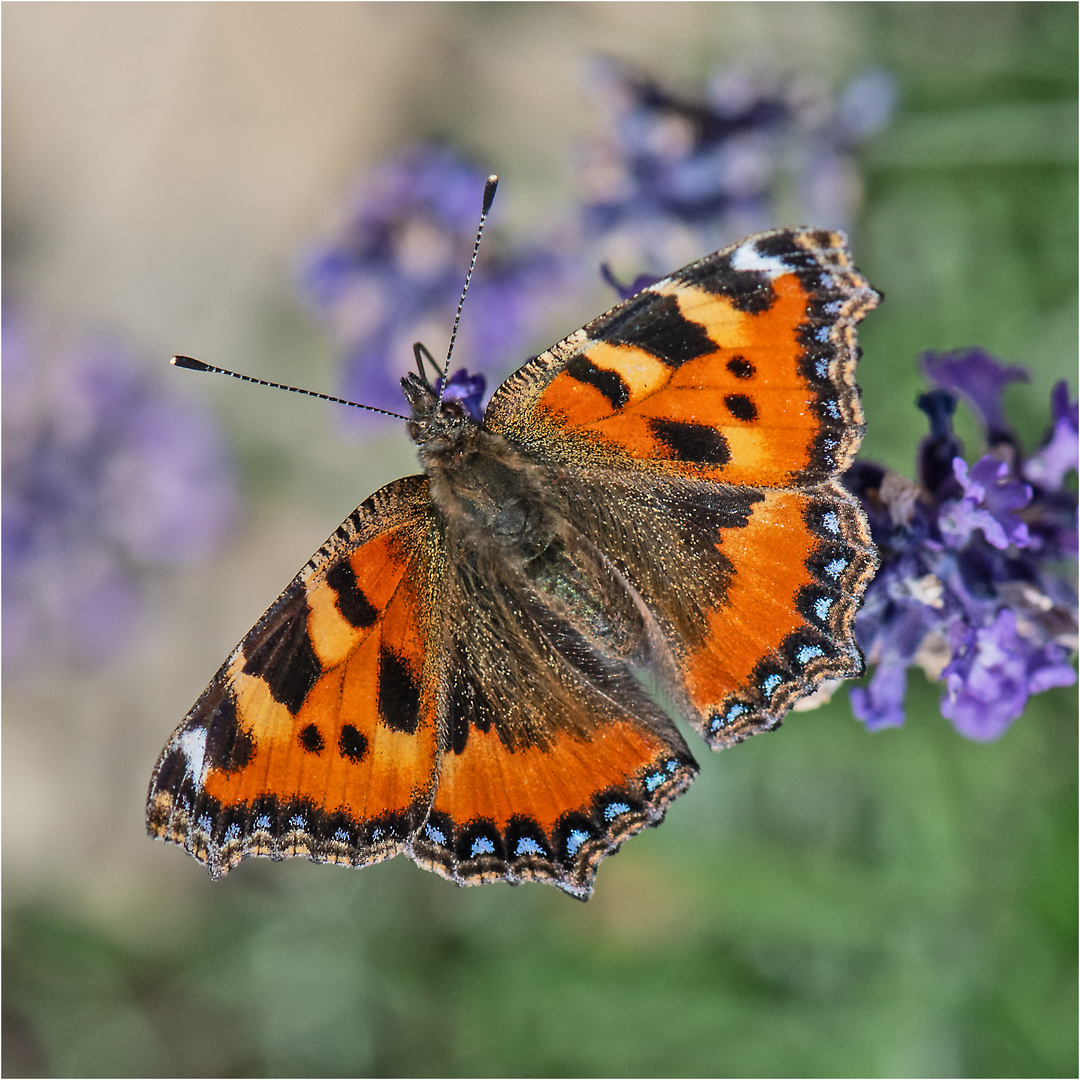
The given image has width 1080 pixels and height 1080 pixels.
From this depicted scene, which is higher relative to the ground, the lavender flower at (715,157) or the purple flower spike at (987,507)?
the lavender flower at (715,157)

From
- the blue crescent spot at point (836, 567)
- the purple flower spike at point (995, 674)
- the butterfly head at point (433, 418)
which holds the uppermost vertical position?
the butterfly head at point (433, 418)

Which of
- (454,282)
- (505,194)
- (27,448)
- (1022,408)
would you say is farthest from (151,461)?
(1022,408)

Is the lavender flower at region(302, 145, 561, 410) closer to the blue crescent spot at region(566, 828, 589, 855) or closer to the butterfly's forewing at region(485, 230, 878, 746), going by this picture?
the butterfly's forewing at region(485, 230, 878, 746)

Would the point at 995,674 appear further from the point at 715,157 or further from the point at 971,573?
the point at 715,157

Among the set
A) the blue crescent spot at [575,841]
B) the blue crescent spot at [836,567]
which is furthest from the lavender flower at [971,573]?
the blue crescent spot at [575,841]

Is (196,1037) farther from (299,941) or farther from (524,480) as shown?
(524,480)

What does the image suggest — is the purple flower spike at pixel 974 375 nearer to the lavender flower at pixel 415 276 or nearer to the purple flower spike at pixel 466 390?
the purple flower spike at pixel 466 390
